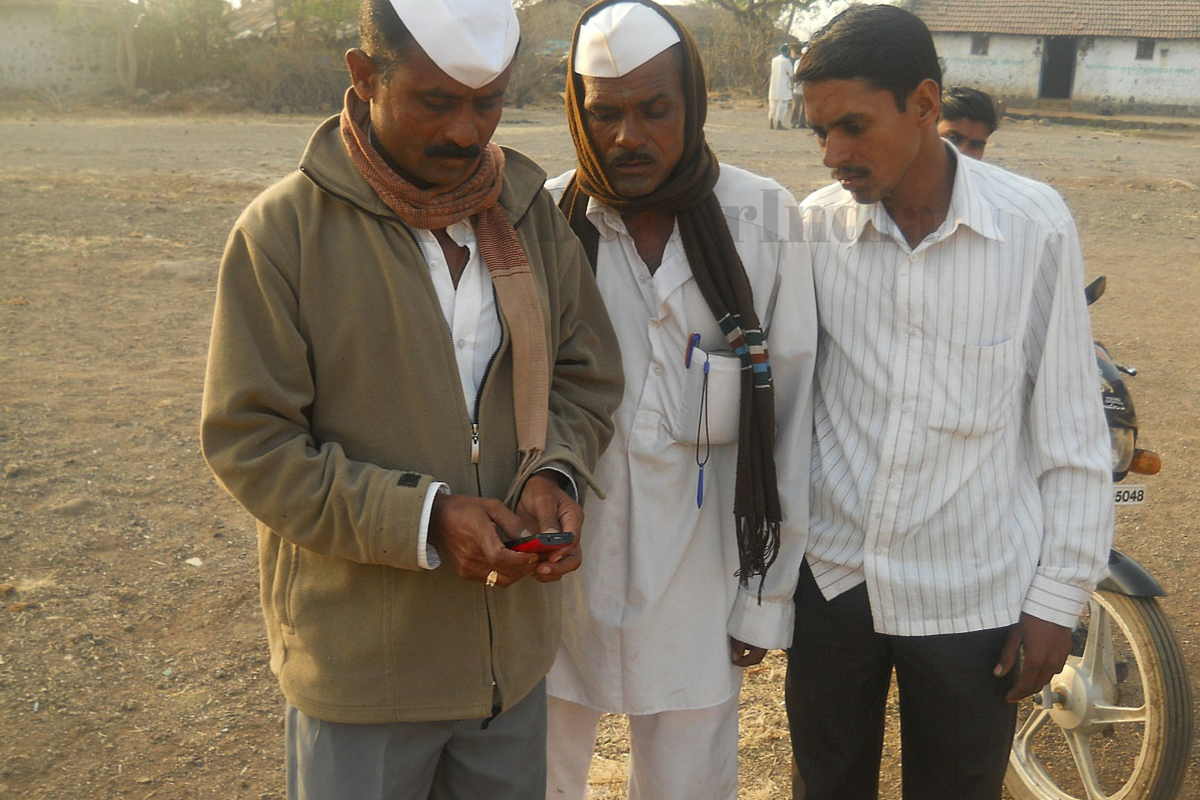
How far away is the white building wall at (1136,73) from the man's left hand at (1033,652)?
105 ft

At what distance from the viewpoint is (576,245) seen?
2066 mm

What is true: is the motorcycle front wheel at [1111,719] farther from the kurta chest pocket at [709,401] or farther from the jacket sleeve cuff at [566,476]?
the jacket sleeve cuff at [566,476]

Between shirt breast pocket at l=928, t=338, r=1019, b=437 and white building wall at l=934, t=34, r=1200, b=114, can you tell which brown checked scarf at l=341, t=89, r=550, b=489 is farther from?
white building wall at l=934, t=34, r=1200, b=114

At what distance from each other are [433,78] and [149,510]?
3.27 metres

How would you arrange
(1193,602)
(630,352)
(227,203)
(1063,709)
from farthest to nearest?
(227,203) < (1193,602) < (1063,709) < (630,352)

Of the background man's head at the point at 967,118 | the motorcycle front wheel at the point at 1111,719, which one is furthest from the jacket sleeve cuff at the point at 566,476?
the background man's head at the point at 967,118

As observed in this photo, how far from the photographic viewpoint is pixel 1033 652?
6.96 ft

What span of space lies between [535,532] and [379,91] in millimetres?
776

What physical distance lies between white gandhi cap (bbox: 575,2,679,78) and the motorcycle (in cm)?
166

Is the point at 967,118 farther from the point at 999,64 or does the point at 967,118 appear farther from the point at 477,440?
the point at 999,64

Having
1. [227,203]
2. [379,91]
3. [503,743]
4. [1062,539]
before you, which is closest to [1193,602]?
[1062,539]

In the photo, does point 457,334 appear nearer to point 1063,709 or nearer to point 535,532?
point 535,532

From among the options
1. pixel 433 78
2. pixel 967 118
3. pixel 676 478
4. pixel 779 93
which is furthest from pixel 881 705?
pixel 779 93

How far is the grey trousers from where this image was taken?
6.05 ft
